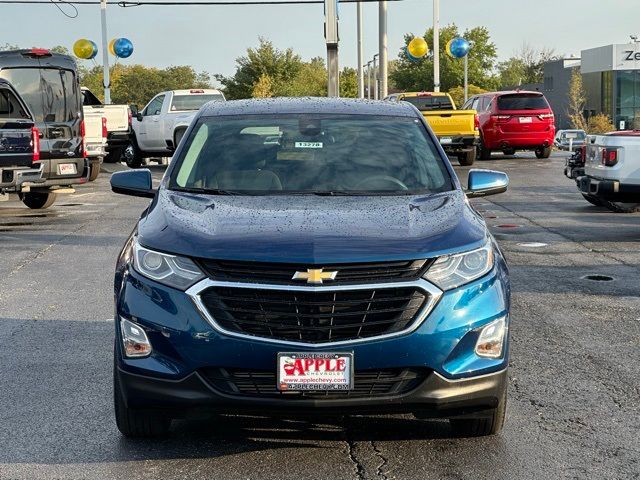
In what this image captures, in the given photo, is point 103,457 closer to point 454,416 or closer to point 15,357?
point 454,416

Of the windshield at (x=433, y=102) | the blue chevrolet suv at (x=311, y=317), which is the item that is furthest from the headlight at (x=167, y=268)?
the windshield at (x=433, y=102)

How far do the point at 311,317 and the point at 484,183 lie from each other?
7.09ft

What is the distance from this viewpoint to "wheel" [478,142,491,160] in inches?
1201

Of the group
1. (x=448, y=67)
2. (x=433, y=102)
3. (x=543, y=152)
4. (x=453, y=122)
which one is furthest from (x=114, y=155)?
(x=448, y=67)

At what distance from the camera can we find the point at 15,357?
7.39 metres

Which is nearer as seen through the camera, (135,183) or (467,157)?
(135,183)

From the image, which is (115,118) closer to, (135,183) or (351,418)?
(135,183)

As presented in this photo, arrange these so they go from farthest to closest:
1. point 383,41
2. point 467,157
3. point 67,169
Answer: point 383,41
point 467,157
point 67,169

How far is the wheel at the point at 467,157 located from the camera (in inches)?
1097

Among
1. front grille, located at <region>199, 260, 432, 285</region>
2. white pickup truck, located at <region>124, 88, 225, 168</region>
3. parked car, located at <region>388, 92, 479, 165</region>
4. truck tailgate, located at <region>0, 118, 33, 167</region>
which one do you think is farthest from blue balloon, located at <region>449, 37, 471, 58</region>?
front grille, located at <region>199, 260, 432, 285</region>

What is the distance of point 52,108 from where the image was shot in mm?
20031

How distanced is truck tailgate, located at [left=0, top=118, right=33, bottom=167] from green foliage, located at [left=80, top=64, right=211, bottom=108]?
85.0 metres

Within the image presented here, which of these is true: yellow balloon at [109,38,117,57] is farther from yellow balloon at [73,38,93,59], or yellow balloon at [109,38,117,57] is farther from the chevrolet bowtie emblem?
the chevrolet bowtie emblem

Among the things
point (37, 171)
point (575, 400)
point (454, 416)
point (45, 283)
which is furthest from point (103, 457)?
point (37, 171)
